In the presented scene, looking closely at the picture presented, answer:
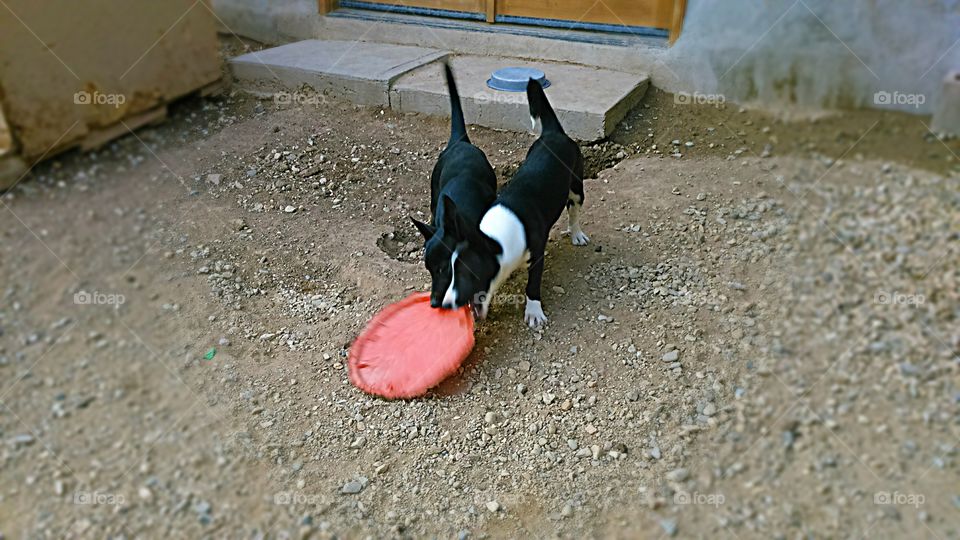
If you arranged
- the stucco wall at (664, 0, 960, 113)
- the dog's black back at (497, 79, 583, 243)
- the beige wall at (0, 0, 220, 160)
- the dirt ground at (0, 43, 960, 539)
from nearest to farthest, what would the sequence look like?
the beige wall at (0, 0, 220, 160)
the dirt ground at (0, 43, 960, 539)
the stucco wall at (664, 0, 960, 113)
the dog's black back at (497, 79, 583, 243)

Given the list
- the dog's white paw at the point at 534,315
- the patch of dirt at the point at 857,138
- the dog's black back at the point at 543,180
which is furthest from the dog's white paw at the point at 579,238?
the patch of dirt at the point at 857,138

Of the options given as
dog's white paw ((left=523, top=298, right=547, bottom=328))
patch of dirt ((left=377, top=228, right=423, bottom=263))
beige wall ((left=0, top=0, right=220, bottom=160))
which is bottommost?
patch of dirt ((left=377, top=228, right=423, bottom=263))

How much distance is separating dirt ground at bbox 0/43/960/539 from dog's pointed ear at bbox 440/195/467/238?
638 mm

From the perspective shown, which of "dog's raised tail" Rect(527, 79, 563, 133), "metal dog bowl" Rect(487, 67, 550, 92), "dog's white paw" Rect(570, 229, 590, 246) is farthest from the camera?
"metal dog bowl" Rect(487, 67, 550, 92)

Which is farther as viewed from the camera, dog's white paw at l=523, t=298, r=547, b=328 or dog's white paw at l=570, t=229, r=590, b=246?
dog's white paw at l=570, t=229, r=590, b=246

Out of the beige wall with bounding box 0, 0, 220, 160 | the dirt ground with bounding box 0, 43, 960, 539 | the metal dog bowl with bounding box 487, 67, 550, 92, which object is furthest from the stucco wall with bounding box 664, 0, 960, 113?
the metal dog bowl with bounding box 487, 67, 550, 92

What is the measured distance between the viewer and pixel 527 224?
289cm

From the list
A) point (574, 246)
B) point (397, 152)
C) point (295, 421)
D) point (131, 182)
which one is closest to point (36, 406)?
point (131, 182)

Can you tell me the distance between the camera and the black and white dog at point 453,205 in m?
2.62

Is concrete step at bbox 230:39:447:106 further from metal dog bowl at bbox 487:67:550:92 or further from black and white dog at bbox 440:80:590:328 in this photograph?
black and white dog at bbox 440:80:590:328

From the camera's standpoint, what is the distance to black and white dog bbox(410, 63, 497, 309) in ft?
8.61

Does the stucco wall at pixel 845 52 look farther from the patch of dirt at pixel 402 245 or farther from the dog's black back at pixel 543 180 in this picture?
the patch of dirt at pixel 402 245

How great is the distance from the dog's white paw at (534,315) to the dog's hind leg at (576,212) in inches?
28.0

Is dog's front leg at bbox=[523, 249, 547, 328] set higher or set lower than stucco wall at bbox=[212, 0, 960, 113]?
lower
